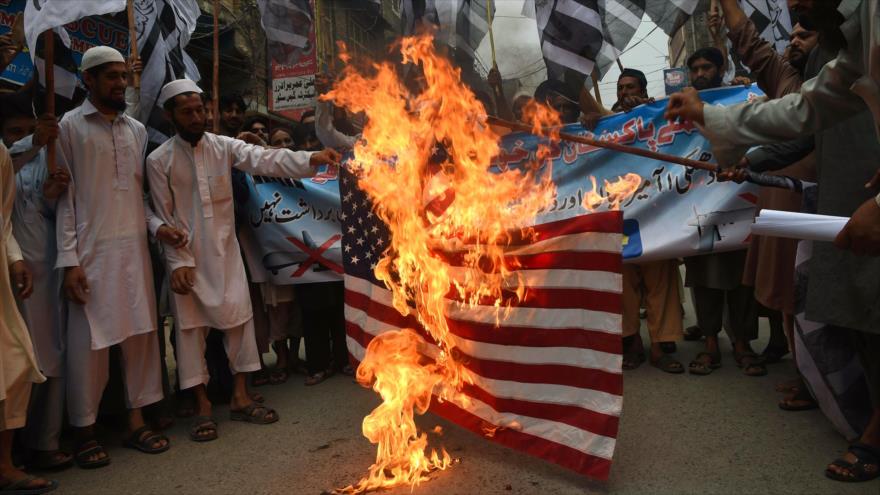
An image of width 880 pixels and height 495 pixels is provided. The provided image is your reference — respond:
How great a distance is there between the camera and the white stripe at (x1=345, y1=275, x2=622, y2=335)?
10.2ft

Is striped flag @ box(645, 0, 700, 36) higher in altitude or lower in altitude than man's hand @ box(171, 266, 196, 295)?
higher

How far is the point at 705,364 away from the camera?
474cm

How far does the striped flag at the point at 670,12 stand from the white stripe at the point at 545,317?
3922 mm

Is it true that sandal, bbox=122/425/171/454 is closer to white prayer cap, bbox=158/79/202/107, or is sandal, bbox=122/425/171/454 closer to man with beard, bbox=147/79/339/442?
man with beard, bbox=147/79/339/442

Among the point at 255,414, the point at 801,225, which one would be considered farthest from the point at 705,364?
the point at 255,414

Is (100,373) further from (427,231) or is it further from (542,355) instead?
(542,355)

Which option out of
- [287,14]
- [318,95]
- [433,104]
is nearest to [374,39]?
[287,14]

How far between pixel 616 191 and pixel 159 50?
4.33m

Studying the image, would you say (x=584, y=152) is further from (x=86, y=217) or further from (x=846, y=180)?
(x=86, y=217)

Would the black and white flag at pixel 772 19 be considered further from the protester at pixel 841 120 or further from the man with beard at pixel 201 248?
the man with beard at pixel 201 248

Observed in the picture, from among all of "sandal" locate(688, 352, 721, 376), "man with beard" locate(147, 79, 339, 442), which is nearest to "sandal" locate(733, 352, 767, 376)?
"sandal" locate(688, 352, 721, 376)

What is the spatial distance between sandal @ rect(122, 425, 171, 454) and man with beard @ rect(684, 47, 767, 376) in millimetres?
3994

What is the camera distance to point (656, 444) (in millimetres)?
3461

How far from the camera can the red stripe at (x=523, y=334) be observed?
3102 millimetres
